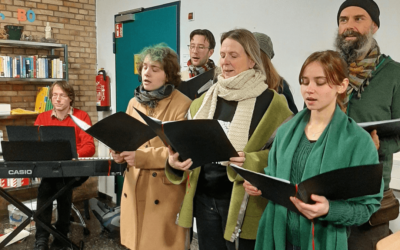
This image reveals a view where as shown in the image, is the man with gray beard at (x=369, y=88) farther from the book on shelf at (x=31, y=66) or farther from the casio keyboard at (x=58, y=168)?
the book on shelf at (x=31, y=66)

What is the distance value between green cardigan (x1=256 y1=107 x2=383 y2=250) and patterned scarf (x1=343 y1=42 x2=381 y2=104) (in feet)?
1.21

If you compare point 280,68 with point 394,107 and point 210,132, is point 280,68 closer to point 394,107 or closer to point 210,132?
point 394,107

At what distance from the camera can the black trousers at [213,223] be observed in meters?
1.71

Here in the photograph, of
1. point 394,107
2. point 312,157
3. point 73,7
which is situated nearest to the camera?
point 312,157

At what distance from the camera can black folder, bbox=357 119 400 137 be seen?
1406mm

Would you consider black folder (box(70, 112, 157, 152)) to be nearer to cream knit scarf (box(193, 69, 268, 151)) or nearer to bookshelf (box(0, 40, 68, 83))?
cream knit scarf (box(193, 69, 268, 151))

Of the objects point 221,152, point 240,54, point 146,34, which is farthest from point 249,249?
point 146,34

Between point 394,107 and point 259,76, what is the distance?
2.07 feet

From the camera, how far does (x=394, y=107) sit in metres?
1.65

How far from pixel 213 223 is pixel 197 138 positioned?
0.53 m

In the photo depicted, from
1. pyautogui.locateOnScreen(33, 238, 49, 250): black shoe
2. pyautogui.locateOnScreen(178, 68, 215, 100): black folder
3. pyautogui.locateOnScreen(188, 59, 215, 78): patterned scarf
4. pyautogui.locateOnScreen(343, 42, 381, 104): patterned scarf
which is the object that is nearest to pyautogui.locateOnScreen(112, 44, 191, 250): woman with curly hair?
pyautogui.locateOnScreen(178, 68, 215, 100): black folder

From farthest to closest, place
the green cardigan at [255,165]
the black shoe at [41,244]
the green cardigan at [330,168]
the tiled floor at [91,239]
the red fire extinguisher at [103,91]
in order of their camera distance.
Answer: the red fire extinguisher at [103,91] → the tiled floor at [91,239] → the black shoe at [41,244] → the green cardigan at [255,165] → the green cardigan at [330,168]

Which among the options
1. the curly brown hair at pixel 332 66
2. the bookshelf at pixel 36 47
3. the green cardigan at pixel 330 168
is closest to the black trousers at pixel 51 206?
the bookshelf at pixel 36 47

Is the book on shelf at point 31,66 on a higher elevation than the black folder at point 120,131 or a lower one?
higher
